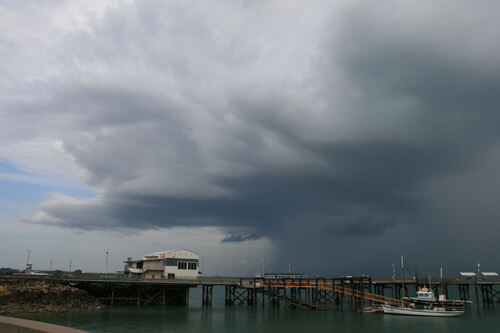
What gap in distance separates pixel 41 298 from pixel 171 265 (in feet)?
83.9

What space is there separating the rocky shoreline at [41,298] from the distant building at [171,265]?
14.4 metres

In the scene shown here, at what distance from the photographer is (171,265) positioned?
8331 cm

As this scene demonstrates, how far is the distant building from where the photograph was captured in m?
82.9

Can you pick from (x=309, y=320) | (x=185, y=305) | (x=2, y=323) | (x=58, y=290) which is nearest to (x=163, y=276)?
(x=185, y=305)

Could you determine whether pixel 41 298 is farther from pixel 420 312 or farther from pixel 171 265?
pixel 420 312

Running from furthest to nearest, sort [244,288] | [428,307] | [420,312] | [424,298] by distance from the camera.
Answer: [244,288]
[424,298]
[428,307]
[420,312]

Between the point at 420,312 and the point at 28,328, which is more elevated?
the point at 28,328

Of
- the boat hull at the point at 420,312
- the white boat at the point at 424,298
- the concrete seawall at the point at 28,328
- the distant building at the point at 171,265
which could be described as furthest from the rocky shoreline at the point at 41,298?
the white boat at the point at 424,298

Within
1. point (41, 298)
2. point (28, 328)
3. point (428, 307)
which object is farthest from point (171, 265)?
point (28, 328)

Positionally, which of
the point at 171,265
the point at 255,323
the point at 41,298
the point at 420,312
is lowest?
the point at 420,312

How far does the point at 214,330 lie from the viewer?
160ft

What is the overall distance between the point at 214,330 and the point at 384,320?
29.1m

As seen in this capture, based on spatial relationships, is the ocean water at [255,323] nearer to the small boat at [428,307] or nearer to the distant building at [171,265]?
the small boat at [428,307]

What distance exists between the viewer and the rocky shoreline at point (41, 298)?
61.8 m
